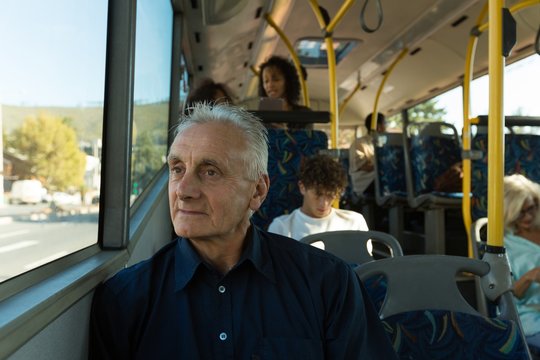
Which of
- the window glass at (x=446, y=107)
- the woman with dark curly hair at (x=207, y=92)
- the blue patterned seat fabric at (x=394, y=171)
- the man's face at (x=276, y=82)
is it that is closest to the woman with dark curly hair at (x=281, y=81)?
the man's face at (x=276, y=82)

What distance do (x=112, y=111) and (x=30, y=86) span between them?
51 cm

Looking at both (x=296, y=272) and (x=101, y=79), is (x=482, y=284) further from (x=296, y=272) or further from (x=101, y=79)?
(x=101, y=79)

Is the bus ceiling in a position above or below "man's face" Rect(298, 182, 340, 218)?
above

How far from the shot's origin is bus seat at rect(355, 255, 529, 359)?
1376 mm

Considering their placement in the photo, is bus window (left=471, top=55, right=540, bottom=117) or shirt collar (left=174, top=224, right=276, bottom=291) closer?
shirt collar (left=174, top=224, right=276, bottom=291)

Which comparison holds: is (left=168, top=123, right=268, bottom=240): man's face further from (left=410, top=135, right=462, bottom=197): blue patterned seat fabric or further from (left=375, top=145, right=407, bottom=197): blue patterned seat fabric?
(left=375, top=145, right=407, bottom=197): blue patterned seat fabric

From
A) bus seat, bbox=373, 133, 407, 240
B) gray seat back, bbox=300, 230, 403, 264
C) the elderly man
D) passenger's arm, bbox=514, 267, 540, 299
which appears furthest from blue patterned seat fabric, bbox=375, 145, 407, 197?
the elderly man

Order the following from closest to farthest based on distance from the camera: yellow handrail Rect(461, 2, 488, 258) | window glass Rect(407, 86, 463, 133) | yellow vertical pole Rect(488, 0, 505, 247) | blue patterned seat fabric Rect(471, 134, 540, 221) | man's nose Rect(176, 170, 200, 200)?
man's nose Rect(176, 170, 200, 200) < yellow vertical pole Rect(488, 0, 505, 247) < blue patterned seat fabric Rect(471, 134, 540, 221) < yellow handrail Rect(461, 2, 488, 258) < window glass Rect(407, 86, 463, 133)

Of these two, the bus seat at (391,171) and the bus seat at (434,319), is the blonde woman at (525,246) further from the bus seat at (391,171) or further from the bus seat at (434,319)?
the bus seat at (391,171)

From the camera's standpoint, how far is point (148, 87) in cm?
277

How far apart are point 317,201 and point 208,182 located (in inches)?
63.7

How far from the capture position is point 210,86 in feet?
12.2

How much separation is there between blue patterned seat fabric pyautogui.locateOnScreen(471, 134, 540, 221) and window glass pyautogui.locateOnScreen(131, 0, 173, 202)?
218 cm

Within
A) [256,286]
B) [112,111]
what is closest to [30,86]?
[112,111]
